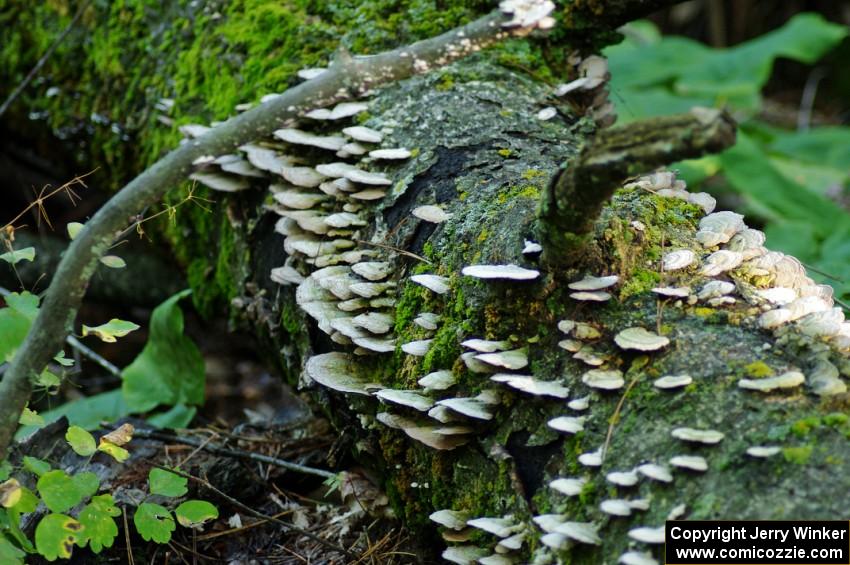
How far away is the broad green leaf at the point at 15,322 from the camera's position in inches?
93.7

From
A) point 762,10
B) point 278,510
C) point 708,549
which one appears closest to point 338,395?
point 278,510

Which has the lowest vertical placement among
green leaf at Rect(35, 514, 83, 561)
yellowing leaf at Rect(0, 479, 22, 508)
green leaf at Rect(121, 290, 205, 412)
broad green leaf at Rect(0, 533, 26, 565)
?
green leaf at Rect(121, 290, 205, 412)

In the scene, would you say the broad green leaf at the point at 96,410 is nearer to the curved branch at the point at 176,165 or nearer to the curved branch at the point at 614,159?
the curved branch at the point at 176,165

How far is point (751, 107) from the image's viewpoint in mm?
7840

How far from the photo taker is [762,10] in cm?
1230

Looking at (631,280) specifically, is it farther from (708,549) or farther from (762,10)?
(762,10)

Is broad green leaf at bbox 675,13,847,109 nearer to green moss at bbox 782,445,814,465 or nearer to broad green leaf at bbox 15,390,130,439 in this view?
broad green leaf at bbox 15,390,130,439

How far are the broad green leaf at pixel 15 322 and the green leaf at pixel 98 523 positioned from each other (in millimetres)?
498

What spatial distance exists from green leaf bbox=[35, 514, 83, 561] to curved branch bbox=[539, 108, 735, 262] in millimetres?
1507

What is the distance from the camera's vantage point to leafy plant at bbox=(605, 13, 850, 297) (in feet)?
19.5

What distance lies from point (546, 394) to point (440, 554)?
805 millimetres

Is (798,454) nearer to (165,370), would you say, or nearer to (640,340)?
(640,340)

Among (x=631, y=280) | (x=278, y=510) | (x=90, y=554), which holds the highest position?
(x=631, y=280)

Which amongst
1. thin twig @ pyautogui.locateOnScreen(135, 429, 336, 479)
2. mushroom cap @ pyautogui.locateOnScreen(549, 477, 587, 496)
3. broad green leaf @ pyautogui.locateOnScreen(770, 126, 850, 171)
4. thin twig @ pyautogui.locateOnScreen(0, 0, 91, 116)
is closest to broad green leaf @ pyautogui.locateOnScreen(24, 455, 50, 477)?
thin twig @ pyautogui.locateOnScreen(135, 429, 336, 479)
